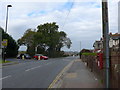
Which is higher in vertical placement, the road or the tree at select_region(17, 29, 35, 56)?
the tree at select_region(17, 29, 35, 56)

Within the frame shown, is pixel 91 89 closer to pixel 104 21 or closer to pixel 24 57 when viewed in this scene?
pixel 104 21

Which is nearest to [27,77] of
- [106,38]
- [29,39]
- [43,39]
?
[106,38]

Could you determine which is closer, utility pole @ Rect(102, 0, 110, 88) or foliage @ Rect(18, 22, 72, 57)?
utility pole @ Rect(102, 0, 110, 88)

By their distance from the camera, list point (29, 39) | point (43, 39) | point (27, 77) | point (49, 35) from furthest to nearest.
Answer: point (29, 39), point (49, 35), point (43, 39), point (27, 77)

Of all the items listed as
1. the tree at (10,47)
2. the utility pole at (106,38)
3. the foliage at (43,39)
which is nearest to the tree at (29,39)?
the foliage at (43,39)

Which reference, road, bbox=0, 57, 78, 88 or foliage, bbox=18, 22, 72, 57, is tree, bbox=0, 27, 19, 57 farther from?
road, bbox=0, 57, 78, 88

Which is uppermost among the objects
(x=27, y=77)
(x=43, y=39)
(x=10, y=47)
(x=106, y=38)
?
(x=43, y=39)

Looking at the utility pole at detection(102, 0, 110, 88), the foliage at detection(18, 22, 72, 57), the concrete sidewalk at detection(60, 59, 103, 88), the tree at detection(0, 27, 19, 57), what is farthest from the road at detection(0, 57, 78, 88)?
the foliage at detection(18, 22, 72, 57)

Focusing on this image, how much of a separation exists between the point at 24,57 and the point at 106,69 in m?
45.7

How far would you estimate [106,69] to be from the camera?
25.1 feet

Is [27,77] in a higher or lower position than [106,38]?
lower

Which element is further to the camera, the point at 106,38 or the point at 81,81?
the point at 81,81

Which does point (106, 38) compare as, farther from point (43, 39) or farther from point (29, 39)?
point (29, 39)

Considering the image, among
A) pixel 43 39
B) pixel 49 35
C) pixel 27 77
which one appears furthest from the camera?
pixel 49 35
